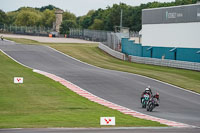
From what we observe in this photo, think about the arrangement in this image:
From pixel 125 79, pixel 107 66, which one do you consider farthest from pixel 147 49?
pixel 125 79

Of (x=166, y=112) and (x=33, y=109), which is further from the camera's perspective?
(x=166, y=112)

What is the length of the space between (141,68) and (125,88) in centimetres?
1786

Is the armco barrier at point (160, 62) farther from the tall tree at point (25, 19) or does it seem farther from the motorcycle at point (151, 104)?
the tall tree at point (25, 19)

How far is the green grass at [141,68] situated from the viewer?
41375 mm

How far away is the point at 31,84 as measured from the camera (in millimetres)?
34750

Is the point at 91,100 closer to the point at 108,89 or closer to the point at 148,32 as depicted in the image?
the point at 108,89

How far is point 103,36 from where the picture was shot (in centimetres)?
10044

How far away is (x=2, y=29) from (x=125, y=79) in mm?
97395

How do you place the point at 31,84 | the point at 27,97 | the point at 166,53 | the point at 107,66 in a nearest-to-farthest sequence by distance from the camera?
1. the point at 27,97
2. the point at 31,84
3. the point at 107,66
4. the point at 166,53

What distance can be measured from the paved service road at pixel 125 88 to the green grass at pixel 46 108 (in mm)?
2368

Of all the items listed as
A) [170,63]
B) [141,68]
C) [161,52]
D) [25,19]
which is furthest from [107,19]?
[141,68]

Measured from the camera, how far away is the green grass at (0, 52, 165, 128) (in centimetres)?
2002

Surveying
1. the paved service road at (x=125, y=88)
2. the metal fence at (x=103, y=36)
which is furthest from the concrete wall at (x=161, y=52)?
the paved service road at (x=125, y=88)

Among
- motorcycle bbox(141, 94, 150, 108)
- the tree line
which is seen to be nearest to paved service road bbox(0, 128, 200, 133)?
motorcycle bbox(141, 94, 150, 108)
